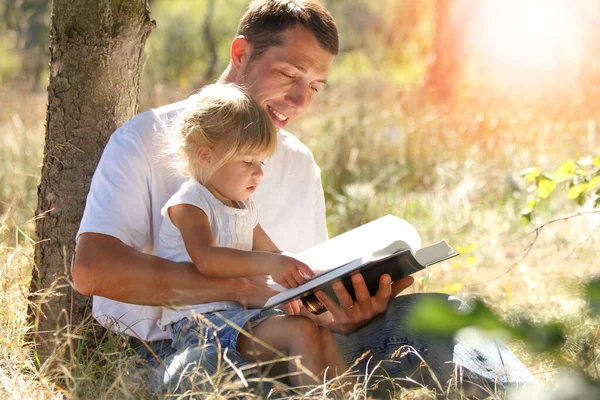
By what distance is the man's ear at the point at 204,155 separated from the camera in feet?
7.50

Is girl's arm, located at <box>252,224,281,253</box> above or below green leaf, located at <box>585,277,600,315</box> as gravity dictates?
below

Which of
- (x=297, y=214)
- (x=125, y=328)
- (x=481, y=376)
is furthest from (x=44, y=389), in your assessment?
(x=481, y=376)

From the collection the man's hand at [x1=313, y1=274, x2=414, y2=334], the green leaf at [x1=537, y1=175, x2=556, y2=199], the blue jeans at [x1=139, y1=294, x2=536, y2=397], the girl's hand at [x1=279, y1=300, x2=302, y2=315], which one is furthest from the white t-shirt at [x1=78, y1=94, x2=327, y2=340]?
the green leaf at [x1=537, y1=175, x2=556, y2=199]

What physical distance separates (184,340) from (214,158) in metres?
0.53

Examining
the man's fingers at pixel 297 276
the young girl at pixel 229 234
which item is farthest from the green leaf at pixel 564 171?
the man's fingers at pixel 297 276

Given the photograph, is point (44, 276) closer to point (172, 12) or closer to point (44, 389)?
point (44, 389)

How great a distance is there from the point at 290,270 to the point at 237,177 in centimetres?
36

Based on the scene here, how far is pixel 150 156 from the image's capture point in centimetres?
243

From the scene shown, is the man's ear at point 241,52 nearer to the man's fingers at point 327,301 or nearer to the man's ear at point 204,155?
the man's ear at point 204,155

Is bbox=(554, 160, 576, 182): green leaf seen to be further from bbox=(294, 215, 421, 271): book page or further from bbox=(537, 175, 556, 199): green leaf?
bbox=(294, 215, 421, 271): book page

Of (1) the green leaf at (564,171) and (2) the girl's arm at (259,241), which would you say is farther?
(1) the green leaf at (564,171)

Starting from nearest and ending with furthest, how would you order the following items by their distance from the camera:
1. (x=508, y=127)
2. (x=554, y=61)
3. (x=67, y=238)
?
(x=67, y=238), (x=508, y=127), (x=554, y=61)

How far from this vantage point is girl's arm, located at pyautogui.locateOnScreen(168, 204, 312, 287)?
211 centimetres

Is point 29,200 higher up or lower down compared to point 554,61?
lower down
